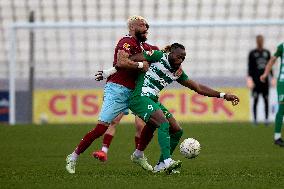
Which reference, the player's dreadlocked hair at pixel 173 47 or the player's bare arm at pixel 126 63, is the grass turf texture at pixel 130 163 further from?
the player's dreadlocked hair at pixel 173 47

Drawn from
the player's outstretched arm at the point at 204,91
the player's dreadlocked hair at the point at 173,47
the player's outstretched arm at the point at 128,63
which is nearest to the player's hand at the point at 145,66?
the player's outstretched arm at the point at 128,63

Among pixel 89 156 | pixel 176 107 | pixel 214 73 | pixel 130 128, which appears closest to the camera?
pixel 89 156

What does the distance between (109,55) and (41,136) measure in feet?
27.4

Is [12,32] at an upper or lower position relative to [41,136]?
upper

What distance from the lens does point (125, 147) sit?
1491 centimetres

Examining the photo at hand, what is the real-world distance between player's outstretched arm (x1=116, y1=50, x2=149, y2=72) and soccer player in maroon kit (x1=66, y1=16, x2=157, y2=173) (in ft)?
0.04

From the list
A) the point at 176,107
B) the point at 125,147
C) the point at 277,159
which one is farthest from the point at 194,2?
the point at 277,159

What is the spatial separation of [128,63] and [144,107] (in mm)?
531

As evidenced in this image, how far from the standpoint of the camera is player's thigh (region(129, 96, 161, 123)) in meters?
10.3

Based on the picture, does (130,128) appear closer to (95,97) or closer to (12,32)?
(95,97)

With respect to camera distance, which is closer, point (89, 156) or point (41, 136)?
point (89, 156)

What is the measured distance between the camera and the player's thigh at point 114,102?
35.5 ft

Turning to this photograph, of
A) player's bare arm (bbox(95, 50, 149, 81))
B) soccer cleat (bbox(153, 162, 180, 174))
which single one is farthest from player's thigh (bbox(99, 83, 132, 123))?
soccer cleat (bbox(153, 162, 180, 174))

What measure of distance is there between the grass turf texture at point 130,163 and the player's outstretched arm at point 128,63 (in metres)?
1.21
